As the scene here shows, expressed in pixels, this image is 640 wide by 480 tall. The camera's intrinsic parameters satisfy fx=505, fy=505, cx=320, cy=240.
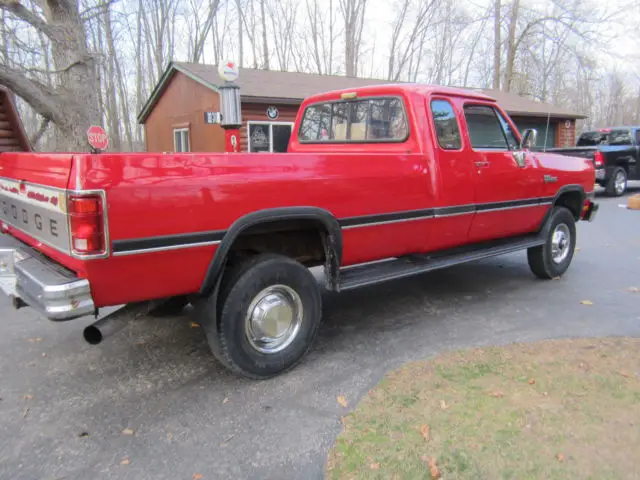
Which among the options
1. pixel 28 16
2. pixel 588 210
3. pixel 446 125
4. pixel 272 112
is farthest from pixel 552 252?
pixel 28 16

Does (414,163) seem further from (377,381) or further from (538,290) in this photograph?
(538,290)

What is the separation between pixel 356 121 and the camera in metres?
4.87

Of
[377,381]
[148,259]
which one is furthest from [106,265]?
[377,381]

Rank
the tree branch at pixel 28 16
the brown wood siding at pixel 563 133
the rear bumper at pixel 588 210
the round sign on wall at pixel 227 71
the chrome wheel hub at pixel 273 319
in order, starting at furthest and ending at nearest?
the brown wood siding at pixel 563 133 < the tree branch at pixel 28 16 < the round sign on wall at pixel 227 71 < the rear bumper at pixel 588 210 < the chrome wheel hub at pixel 273 319

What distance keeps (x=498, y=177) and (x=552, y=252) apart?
162 centimetres

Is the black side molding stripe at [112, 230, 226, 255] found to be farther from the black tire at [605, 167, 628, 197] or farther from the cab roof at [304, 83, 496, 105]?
the black tire at [605, 167, 628, 197]

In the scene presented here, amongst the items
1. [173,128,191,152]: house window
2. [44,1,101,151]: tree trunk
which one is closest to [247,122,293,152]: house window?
[173,128,191,152]: house window

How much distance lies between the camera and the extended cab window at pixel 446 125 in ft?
14.5

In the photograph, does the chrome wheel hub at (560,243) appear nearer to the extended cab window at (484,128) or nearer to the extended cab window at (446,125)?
the extended cab window at (484,128)

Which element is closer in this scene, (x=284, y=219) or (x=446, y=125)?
(x=284, y=219)

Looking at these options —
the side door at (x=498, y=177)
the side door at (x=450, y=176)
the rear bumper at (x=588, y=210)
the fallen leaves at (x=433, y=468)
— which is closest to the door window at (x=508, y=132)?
the side door at (x=498, y=177)

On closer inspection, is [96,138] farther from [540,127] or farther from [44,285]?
[540,127]

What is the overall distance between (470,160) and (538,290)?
6.39 feet

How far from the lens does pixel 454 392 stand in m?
3.26
